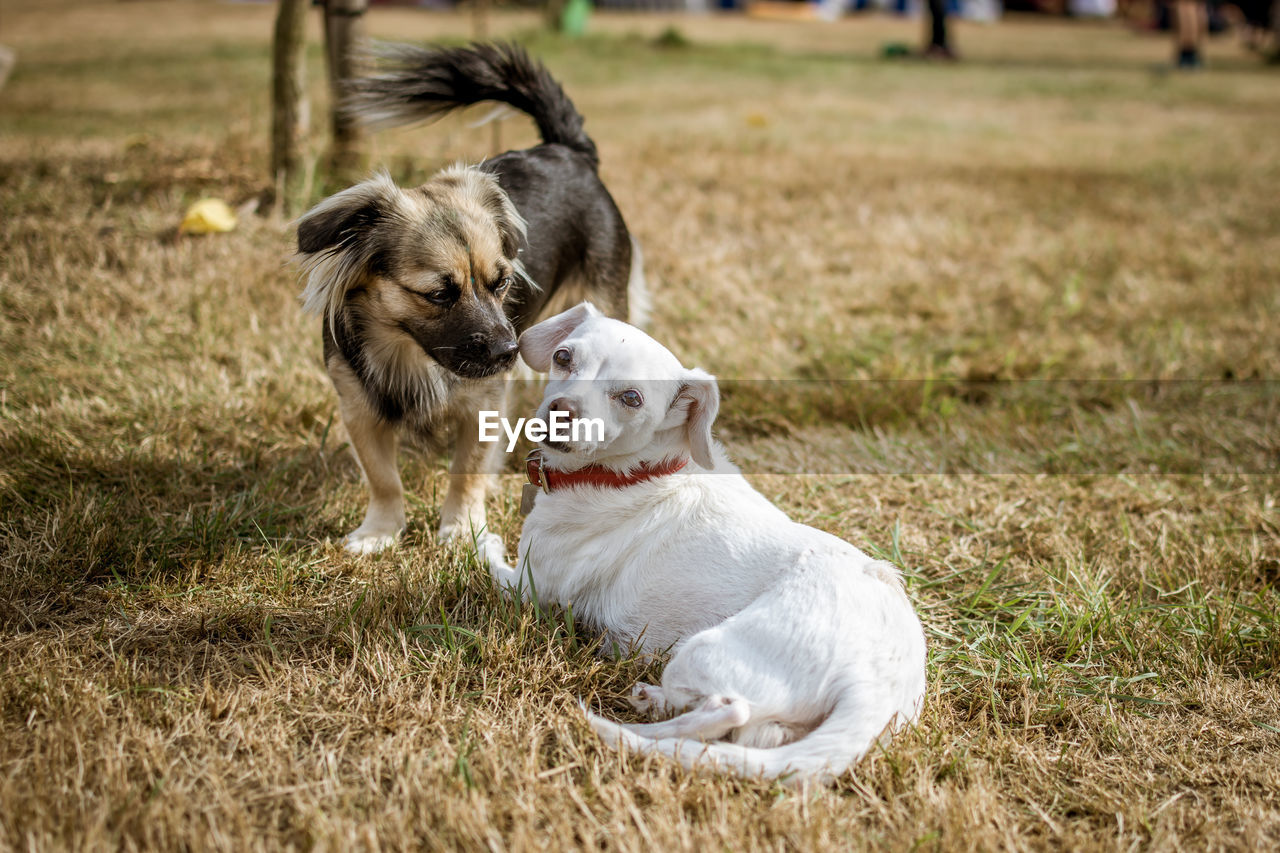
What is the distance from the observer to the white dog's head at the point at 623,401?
2.20m

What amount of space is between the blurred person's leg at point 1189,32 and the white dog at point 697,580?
19602 mm

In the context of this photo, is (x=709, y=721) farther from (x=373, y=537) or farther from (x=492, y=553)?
(x=373, y=537)

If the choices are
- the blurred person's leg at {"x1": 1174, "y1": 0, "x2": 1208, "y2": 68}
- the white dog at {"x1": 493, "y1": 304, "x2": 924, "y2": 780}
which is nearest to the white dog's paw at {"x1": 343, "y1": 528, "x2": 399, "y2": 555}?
the white dog at {"x1": 493, "y1": 304, "x2": 924, "y2": 780}

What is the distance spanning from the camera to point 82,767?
5.91 feet

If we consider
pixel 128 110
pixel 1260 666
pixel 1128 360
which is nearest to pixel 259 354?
pixel 1260 666

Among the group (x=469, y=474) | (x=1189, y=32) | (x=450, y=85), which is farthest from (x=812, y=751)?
(x=1189, y=32)

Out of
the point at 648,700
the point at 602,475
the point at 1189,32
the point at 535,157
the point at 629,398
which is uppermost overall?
the point at 1189,32

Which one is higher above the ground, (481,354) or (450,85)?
(450,85)

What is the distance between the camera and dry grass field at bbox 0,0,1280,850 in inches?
73.7

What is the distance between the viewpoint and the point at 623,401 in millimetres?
2236

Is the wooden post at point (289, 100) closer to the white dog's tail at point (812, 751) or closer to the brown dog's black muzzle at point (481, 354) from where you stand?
the brown dog's black muzzle at point (481, 354)

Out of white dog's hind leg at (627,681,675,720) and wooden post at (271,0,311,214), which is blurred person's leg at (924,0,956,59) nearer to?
wooden post at (271,0,311,214)

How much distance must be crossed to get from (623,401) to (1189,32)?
20.1 metres

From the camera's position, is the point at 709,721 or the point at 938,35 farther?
the point at 938,35
